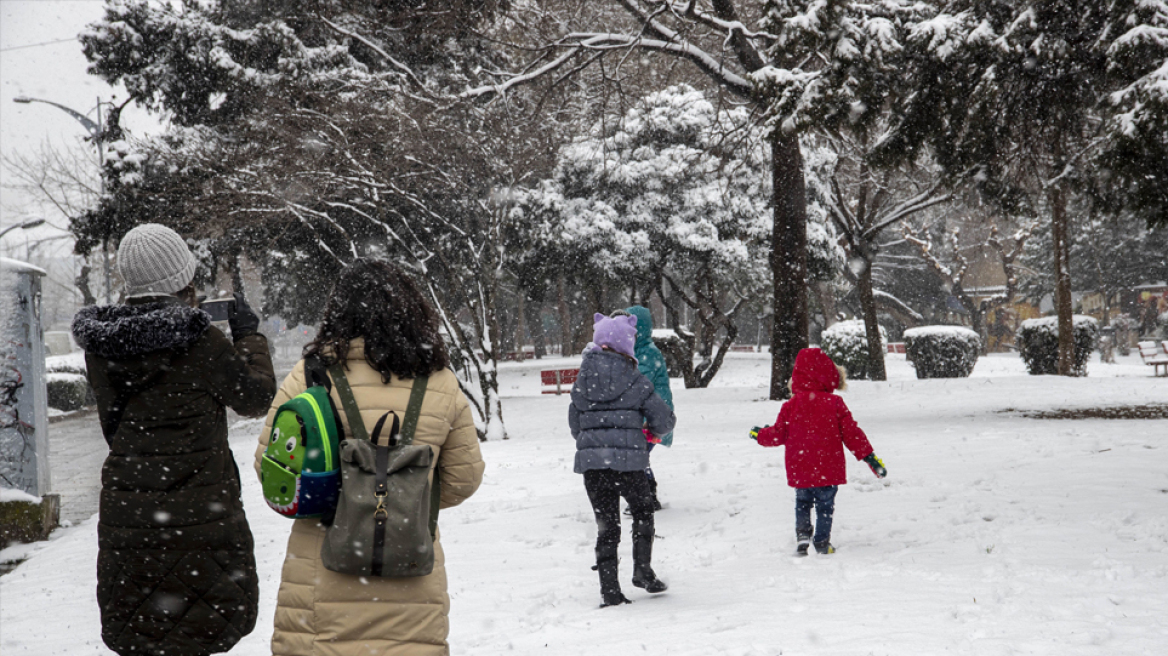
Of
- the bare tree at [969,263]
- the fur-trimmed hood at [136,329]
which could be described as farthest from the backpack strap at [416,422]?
the bare tree at [969,263]

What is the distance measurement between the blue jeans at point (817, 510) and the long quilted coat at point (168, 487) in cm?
395

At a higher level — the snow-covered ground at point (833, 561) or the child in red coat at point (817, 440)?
the child in red coat at point (817, 440)

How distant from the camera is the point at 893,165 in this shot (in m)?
9.68

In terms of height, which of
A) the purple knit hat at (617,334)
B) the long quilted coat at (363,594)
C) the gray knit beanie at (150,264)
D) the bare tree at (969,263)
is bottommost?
the long quilted coat at (363,594)

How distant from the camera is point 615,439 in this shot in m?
5.23

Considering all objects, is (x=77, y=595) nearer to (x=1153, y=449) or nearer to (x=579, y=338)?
(x=1153, y=449)

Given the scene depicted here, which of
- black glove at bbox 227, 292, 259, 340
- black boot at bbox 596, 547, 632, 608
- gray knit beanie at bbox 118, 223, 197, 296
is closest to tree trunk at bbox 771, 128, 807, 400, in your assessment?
black boot at bbox 596, 547, 632, 608

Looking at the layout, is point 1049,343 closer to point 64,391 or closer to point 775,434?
point 775,434

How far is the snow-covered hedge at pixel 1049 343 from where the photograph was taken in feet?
70.0

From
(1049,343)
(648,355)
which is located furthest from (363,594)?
(1049,343)

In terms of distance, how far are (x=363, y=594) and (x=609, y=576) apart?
2.96 m

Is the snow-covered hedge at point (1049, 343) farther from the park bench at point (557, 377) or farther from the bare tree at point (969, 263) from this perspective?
the bare tree at point (969, 263)

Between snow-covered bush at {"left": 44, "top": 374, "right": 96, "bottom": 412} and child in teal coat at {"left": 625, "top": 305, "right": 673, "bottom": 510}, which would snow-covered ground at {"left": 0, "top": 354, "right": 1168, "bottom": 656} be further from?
snow-covered bush at {"left": 44, "top": 374, "right": 96, "bottom": 412}

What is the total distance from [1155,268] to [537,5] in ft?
131
